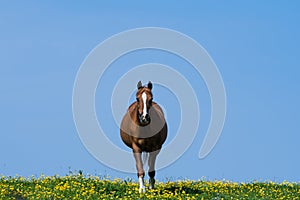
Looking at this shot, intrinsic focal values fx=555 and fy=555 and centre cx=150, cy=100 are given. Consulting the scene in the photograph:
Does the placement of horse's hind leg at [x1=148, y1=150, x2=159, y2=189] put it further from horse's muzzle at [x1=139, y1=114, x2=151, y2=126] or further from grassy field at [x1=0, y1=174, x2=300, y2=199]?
horse's muzzle at [x1=139, y1=114, x2=151, y2=126]

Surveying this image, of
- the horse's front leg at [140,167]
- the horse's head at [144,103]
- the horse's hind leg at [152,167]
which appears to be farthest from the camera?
the horse's hind leg at [152,167]

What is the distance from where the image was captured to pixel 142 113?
59.5ft

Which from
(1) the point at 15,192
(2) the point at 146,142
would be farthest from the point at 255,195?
(1) the point at 15,192

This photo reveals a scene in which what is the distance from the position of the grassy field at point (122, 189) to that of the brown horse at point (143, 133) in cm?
99

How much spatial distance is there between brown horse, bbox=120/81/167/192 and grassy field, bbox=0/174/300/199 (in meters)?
0.99

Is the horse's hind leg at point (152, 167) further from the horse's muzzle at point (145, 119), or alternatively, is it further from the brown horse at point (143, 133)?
the horse's muzzle at point (145, 119)

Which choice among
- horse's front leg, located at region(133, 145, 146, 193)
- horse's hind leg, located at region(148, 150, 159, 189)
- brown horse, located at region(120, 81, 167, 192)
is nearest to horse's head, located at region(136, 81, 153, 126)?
brown horse, located at region(120, 81, 167, 192)

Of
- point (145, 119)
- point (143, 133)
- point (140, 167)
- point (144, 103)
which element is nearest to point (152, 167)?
point (140, 167)

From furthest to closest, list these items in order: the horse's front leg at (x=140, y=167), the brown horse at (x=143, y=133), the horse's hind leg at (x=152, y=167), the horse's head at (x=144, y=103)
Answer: the horse's hind leg at (x=152, y=167)
the horse's front leg at (x=140, y=167)
the brown horse at (x=143, y=133)
the horse's head at (x=144, y=103)

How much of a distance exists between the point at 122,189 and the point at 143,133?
2287 mm

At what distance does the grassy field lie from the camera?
18.7 metres

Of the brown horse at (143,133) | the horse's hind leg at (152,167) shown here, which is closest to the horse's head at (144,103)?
the brown horse at (143,133)

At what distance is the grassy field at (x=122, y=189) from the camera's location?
18734mm

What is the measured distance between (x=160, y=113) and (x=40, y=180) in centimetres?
568
